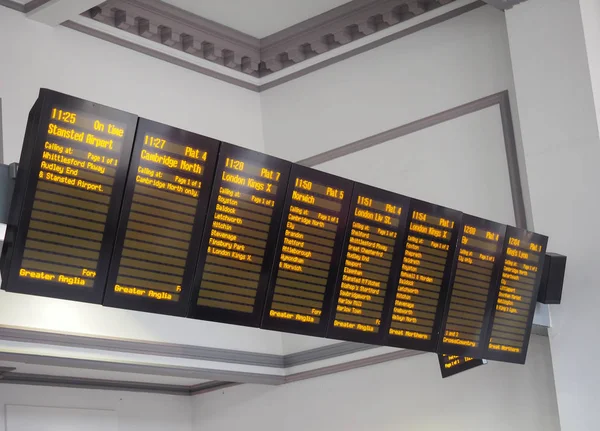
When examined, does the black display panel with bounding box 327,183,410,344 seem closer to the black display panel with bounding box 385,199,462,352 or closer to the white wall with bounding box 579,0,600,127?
the black display panel with bounding box 385,199,462,352

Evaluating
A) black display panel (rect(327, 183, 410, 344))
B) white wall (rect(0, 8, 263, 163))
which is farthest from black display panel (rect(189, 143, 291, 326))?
white wall (rect(0, 8, 263, 163))

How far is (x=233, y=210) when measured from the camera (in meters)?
4.92

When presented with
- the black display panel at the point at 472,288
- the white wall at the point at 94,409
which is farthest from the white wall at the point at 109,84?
the black display panel at the point at 472,288

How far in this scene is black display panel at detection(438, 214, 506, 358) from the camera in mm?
6008

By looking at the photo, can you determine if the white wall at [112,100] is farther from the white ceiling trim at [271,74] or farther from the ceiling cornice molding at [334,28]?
the ceiling cornice molding at [334,28]

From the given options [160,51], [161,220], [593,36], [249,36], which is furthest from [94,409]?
[593,36]

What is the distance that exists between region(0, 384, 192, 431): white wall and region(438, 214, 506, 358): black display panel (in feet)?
13.2

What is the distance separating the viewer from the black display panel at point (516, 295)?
6.28 metres

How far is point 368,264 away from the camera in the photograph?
18.3 ft

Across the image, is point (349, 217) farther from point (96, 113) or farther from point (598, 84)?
point (598, 84)

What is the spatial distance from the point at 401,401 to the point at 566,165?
2581 mm

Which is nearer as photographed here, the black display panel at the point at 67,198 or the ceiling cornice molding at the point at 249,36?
the black display panel at the point at 67,198

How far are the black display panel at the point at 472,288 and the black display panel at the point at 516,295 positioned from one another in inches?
3.4

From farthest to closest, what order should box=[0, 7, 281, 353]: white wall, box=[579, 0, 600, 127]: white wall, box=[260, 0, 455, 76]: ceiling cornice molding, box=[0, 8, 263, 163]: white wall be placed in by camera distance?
box=[260, 0, 455, 76]: ceiling cornice molding < box=[0, 8, 263, 163]: white wall < box=[0, 7, 281, 353]: white wall < box=[579, 0, 600, 127]: white wall
